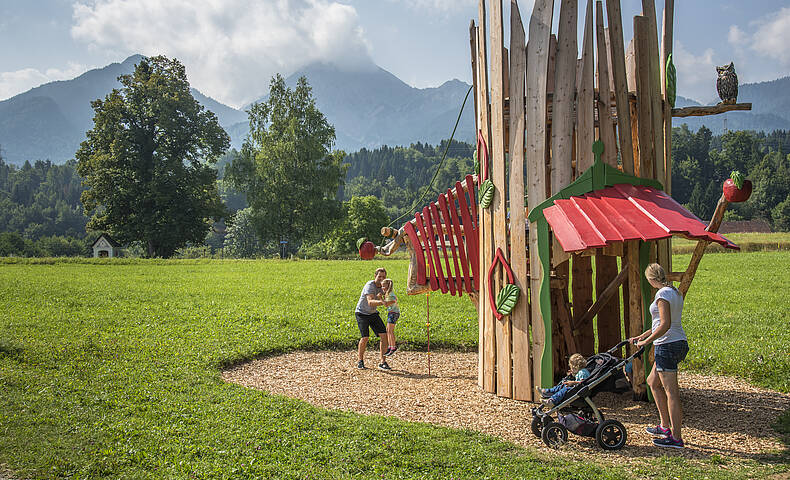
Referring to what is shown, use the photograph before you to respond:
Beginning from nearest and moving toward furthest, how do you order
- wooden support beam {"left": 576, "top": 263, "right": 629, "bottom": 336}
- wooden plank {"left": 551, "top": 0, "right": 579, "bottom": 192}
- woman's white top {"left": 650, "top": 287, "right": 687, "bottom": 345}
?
1. woman's white top {"left": 650, "top": 287, "right": 687, "bottom": 345}
2. wooden plank {"left": 551, "top": 0, "right": 579, "bottom": 192}
3. wooden support beam {"left": 576, "top": 263, "right": 629, "bottom": 336}

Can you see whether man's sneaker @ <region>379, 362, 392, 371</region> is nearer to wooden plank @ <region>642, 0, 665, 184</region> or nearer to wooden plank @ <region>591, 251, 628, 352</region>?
wooden plank @ <region>591, 251, 628, 352</region>

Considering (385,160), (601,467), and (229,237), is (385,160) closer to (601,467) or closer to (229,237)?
(229,237)

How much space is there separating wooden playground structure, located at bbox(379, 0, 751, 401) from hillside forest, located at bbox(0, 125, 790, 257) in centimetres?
4243

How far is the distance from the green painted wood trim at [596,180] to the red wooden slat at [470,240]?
1763 millimetres

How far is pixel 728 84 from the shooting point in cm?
809

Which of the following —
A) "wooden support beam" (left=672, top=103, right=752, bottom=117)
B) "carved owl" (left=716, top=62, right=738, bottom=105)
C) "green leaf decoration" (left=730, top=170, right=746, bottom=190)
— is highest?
"carved owl" (left=716, top=62, right=738, bottom=105)

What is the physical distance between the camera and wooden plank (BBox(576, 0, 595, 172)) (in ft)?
25.4

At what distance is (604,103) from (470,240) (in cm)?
289

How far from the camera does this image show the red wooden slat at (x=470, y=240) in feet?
30.6

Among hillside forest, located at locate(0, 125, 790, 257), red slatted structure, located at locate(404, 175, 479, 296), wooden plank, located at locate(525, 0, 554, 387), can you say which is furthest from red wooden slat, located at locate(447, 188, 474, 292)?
hillside forest, located at locate(0, 125, 790, 257)

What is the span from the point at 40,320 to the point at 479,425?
12.5 m

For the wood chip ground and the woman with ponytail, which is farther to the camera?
the wood chip ground

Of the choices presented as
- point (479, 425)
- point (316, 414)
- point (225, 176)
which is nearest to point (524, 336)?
point (479, 425)

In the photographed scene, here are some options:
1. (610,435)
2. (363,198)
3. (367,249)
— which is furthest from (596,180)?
(363,198)
